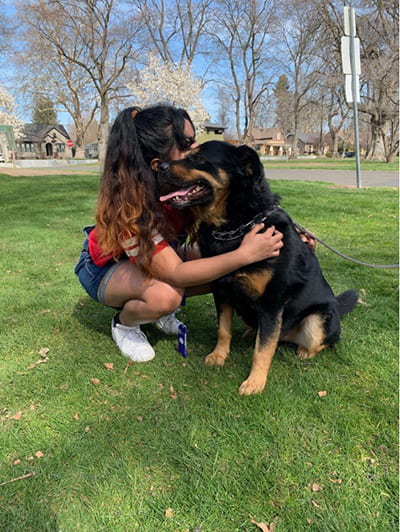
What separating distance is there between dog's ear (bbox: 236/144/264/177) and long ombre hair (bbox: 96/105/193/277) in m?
0.46

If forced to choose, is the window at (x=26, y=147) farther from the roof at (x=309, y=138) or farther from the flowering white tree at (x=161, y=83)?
the roof at (x=309, y=138)

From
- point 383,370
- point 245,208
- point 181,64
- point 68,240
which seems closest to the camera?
point 245,208

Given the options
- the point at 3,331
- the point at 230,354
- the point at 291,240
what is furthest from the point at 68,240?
the point at 291,240

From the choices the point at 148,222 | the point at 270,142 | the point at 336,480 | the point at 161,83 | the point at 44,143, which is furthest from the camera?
the point at 270,142

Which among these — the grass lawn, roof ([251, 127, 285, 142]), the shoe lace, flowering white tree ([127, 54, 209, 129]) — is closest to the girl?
the shoe lace

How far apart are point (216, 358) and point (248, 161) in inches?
57.2

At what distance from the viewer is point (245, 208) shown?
247 cm

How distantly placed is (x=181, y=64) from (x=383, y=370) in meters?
45.9

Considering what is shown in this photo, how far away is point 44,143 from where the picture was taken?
2805 inches

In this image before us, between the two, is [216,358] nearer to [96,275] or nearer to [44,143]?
[96,275]

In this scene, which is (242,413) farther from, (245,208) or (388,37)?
(388,37)

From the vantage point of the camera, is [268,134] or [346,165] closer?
[346,165]

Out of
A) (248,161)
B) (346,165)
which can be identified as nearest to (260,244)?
(248,161)

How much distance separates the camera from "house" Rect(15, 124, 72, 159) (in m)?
69.4
